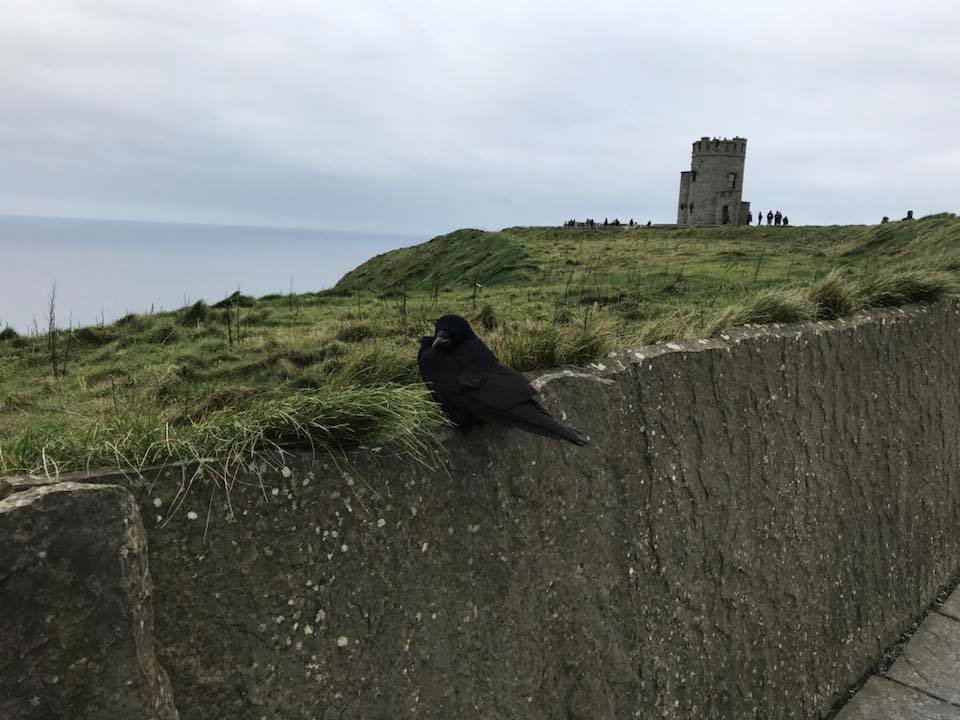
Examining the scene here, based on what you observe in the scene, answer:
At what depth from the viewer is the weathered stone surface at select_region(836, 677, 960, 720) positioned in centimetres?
395

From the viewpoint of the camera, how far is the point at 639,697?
2982 millimetres

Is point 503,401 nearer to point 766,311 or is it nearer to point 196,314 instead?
point 766,311

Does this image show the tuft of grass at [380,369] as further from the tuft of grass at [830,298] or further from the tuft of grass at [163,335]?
the tuft of grass at [163,335]

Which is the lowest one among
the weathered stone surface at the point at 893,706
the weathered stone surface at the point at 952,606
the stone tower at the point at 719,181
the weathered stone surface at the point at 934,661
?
the weathered stone surface at the point at 893,706

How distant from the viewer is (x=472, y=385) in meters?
2.29

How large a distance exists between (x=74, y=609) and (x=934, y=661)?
16.9 feet

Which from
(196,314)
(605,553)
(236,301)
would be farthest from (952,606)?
(236,301)

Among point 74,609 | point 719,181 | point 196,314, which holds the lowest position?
point 74,609

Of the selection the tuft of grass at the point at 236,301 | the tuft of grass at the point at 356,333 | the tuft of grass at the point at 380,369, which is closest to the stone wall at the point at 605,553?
the tuft of grass at the point at 380,369

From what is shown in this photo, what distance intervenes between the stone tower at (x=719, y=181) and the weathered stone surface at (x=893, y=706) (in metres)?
65.4

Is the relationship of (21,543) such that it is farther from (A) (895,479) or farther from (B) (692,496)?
(A) (895,479)

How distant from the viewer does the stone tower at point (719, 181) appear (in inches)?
2557

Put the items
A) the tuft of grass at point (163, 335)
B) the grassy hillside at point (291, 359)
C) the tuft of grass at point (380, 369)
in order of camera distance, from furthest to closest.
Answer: the tuft of grass at point (163, 335)
the tuft of grass at point (380, 369)
the grassy hillside at point (291, 359)

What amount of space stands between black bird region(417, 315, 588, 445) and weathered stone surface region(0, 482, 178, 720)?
1039 mm
